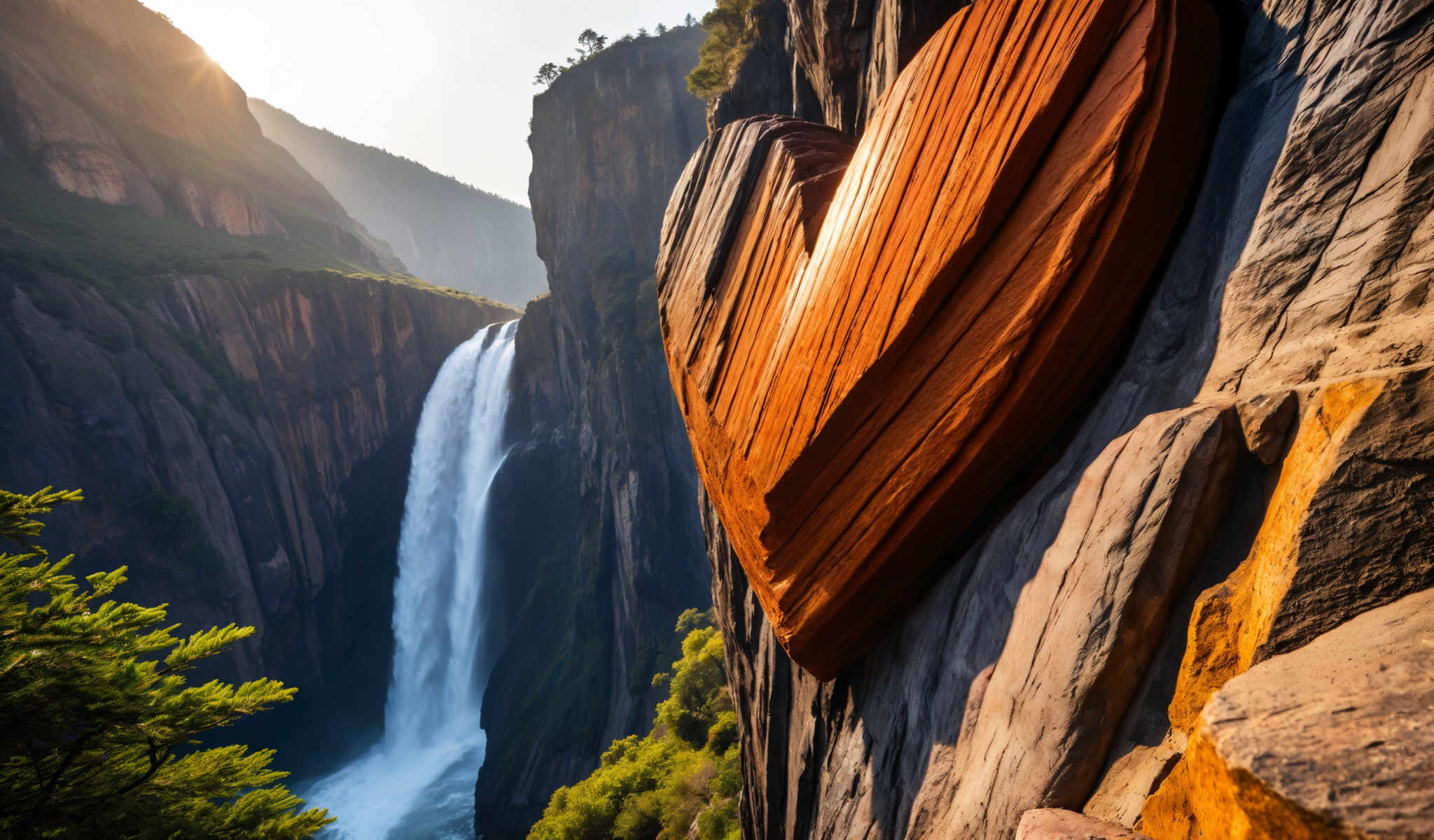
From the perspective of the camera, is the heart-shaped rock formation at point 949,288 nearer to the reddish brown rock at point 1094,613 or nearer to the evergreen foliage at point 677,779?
the reddish brown rock at point 1094,613

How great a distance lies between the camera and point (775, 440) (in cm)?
454

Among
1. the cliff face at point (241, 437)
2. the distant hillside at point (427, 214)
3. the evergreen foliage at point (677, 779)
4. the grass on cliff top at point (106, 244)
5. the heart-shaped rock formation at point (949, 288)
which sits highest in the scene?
the distant hillside at point (427, 214)

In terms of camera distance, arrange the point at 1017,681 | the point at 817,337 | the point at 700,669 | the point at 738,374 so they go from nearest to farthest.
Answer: the point at 1017,681, the point at 817,337, the point at 738,374, the point at 700,669

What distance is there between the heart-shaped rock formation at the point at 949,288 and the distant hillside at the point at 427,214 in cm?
13438

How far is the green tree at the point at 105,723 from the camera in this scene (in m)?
5.63

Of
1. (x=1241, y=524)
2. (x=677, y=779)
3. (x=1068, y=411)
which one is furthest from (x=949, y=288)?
(x=677, y=779)

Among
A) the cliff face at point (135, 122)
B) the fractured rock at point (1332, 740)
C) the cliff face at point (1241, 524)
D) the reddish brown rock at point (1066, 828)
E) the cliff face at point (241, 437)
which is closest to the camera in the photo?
the fractured rock at point (1332, 740)

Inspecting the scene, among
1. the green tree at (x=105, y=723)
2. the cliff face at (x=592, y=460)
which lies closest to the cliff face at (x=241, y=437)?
the cliff face at (x=592, y=460)

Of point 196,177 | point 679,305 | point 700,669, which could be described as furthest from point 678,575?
point 196,177

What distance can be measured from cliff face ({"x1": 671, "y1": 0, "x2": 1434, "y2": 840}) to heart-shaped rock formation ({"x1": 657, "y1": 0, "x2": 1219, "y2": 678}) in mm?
266

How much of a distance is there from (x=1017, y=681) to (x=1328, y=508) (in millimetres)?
1469

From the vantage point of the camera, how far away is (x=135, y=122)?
42500mm

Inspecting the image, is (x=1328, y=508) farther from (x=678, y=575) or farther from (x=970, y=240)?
(x=678, y=575)

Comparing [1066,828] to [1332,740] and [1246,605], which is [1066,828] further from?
[1332,740]
